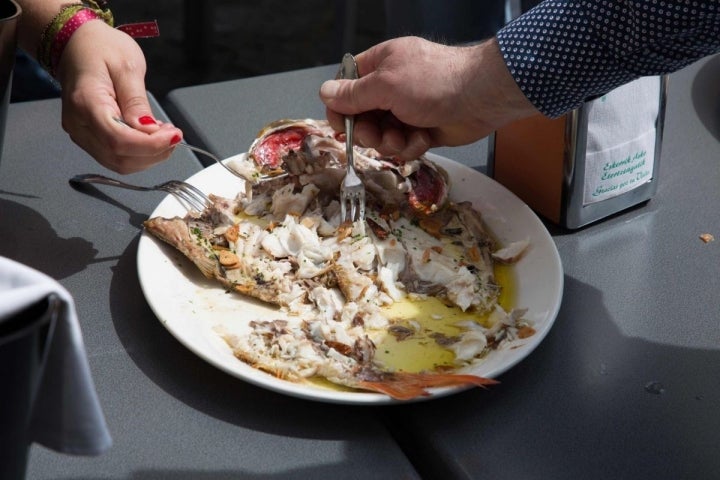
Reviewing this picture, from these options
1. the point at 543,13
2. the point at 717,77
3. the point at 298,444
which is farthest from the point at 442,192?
the point at 717,77

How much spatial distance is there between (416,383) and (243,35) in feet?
12.1

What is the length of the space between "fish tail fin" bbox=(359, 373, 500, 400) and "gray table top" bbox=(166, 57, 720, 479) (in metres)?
0.04

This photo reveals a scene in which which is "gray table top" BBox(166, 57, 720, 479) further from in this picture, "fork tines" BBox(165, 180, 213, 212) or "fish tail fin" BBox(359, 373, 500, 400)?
"fork tines" BBox(165, 180, 213, 212)

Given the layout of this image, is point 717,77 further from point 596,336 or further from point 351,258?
A: point 351,258

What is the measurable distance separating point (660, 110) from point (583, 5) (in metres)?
0.36

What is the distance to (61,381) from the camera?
55 cm

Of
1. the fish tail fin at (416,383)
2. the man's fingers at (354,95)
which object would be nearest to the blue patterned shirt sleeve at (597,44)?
the man's fingers at (354,95)

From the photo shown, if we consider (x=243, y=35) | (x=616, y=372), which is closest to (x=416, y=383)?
(x=616, y=372)

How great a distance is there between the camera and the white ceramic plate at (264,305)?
3.08 feet

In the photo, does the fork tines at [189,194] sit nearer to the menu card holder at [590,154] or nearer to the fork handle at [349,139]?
the fork handle at [349,139]

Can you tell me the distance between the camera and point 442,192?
52.1 inches

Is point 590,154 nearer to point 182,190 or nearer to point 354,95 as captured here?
point 354,95

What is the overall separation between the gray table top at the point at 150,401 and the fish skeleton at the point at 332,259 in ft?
0.18

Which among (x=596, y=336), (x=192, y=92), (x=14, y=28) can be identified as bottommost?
(x=596, y=336)
